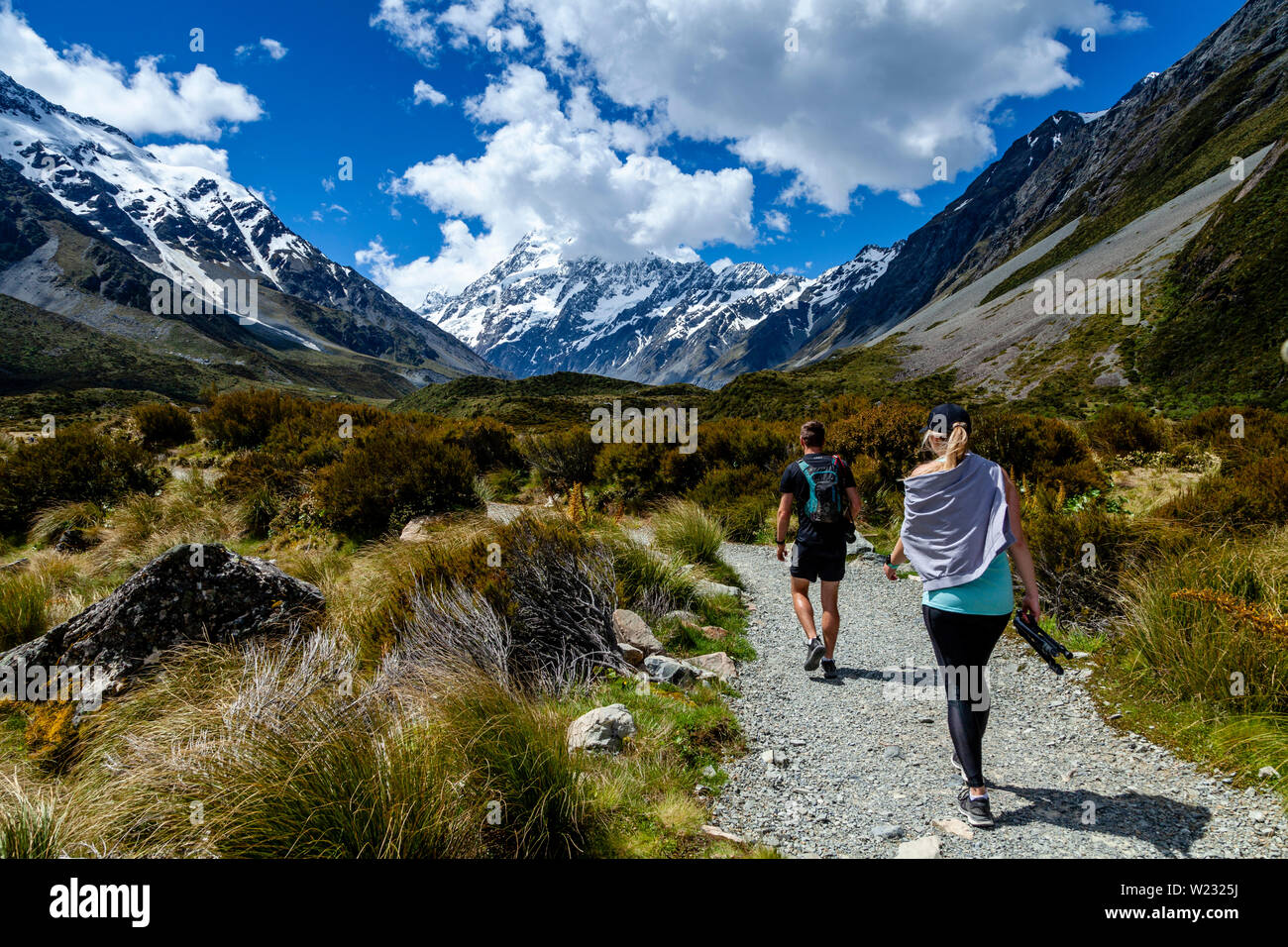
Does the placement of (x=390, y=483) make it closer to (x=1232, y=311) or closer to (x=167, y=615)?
(x=167, y=615)

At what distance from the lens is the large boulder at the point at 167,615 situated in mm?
3719

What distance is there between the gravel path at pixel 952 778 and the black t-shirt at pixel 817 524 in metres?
1.17

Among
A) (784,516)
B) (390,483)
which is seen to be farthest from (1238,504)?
(390,483)

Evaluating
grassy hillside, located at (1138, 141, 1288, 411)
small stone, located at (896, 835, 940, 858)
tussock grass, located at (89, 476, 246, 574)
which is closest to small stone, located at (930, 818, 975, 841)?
small stone, located at (896, 835, 940, 858)

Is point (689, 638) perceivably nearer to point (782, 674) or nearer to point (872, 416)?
point (782, 674)

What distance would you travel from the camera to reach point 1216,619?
3.77 meters

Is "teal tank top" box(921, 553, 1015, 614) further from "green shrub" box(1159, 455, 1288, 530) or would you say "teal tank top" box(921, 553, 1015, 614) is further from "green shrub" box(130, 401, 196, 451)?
"green shrub" box(130, 401, 196, 451)

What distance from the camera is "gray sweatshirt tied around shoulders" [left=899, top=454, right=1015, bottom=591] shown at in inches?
115

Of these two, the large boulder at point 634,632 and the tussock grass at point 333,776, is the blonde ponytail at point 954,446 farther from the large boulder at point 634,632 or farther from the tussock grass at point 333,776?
the large boulder at point 634,632

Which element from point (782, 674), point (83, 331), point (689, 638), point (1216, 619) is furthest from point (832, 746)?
point (83, 331)

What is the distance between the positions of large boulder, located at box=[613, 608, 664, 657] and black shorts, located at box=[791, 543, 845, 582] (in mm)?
1416
